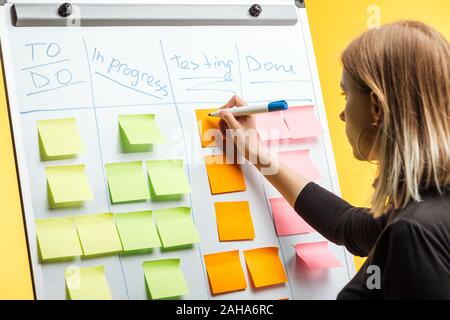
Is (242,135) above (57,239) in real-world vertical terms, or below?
above

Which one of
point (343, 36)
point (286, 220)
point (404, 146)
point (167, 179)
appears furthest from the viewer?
point (343, 36)

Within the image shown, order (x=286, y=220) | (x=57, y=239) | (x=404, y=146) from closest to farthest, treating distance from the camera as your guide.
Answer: (x=404, y=146) → (x=57, y=239) → (x=286, y=220)

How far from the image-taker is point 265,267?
53.1 inches

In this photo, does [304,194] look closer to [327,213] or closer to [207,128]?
[327,213]

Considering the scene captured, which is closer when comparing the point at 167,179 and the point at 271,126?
the point at 167,179

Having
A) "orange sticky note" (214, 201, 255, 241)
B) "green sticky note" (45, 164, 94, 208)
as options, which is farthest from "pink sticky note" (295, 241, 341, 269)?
"green sticky note" (45, 164, 94, 208)

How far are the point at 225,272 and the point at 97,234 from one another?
26 centimetres

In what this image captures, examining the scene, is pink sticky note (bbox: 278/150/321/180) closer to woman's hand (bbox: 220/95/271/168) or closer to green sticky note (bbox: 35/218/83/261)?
woman's hand (bbox: 220/95/271/168)

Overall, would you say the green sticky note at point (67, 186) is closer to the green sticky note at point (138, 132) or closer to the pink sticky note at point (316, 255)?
the green sticky note at point (138, 132)

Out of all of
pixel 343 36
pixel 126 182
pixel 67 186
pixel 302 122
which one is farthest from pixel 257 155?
pixel 343 36

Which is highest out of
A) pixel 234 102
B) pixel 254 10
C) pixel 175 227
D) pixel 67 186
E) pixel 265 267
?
pixel 254 10

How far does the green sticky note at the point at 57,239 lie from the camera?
1.17m

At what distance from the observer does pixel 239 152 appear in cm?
138

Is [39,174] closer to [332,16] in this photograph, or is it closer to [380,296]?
[380,296]
